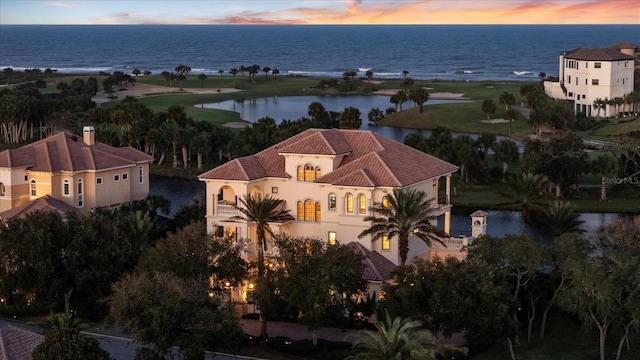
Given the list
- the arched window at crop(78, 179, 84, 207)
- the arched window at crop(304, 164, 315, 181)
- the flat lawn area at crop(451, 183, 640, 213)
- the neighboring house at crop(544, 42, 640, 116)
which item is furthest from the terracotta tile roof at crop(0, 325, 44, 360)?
the neighboring house at crop(544, 42, 640, 116)

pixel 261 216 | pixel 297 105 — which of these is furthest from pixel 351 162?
pixel 297 105

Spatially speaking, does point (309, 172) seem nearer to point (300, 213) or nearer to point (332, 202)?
point (300, 213)

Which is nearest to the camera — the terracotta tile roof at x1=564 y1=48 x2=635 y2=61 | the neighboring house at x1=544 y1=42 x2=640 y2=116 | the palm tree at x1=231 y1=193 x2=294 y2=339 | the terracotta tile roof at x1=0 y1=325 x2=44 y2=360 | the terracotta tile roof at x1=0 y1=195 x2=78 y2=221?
the terracotta tile roof at x1=0 y1=325 x2=44 y2=360

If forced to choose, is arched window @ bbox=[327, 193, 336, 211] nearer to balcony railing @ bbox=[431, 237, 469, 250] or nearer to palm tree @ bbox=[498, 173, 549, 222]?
balcony railing @ bbox=[431, 237, 469, 250]

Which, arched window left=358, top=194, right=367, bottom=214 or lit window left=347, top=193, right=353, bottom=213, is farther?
lit window left=347, top=193, right=353, bottom=213

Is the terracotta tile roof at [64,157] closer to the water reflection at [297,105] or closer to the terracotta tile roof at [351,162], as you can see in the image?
the terracotta tile roof at [351,162]

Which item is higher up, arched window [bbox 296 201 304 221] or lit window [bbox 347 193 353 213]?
lit window [bbox 347 193 353 213]

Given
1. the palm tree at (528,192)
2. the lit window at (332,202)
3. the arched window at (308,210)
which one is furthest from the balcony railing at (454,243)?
the palm tree at (528,192)
